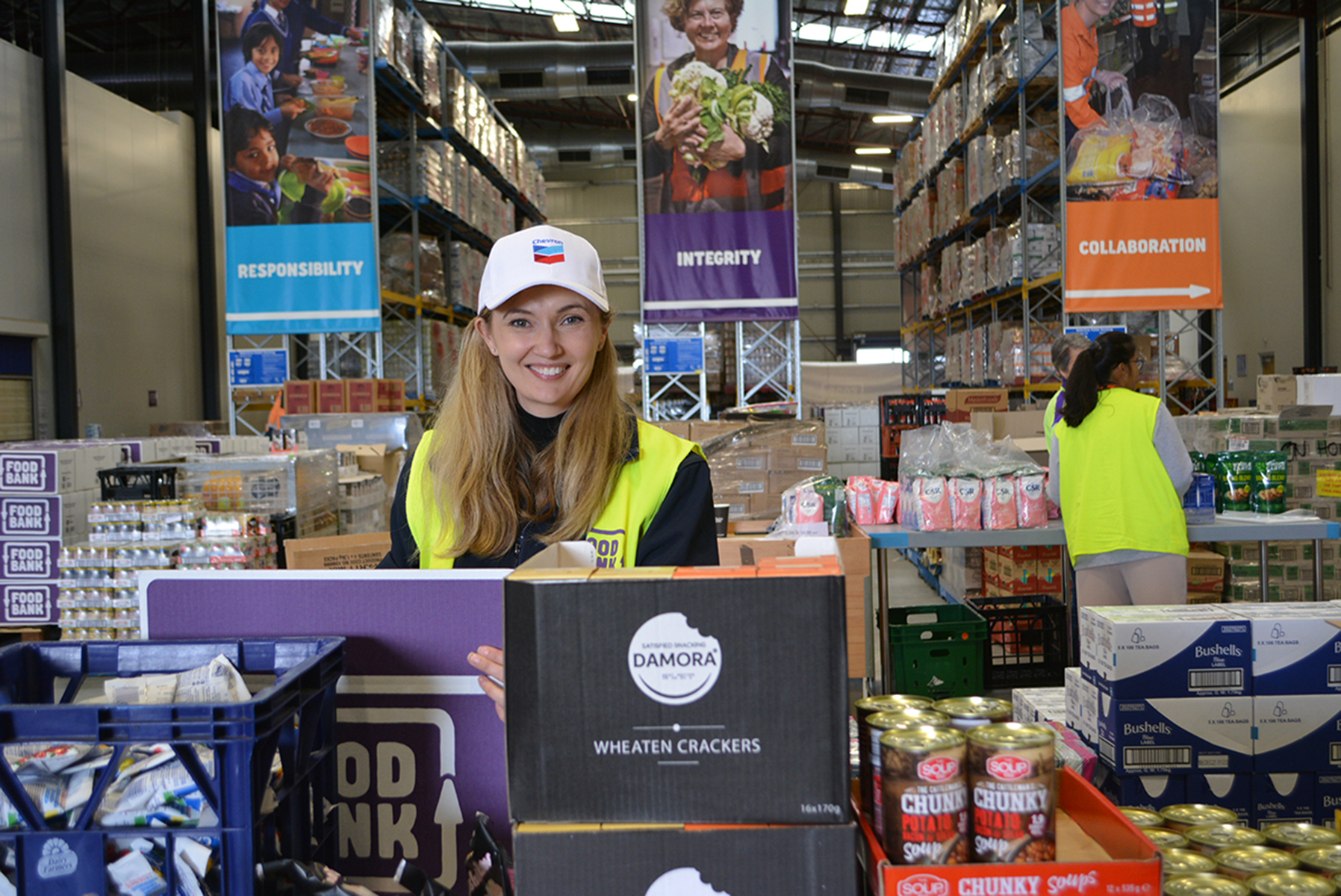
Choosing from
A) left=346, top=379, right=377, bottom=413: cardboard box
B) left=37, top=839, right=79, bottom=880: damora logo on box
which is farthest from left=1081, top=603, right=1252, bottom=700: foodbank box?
left=346, top=379, right=377, bottom=413: cardboard box

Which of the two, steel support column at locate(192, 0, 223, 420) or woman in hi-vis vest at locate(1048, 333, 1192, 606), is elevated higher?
steel support column at locate(192, 0, 223, 420)

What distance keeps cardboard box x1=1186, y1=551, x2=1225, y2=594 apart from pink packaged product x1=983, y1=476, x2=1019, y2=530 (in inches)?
77.7

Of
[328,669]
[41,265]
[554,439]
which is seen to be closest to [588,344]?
[554,439]

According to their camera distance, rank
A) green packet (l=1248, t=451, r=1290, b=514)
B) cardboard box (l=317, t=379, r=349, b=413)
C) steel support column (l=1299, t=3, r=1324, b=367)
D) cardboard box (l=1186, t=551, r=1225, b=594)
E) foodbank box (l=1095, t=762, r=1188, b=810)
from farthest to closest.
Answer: steel support column (l=1299, t=3, r=1324, b=367) → cardboard box (l=317, t=379, r=349, b=413) → cardboard box (l=1186, t=551, r=1225, b=594) → green packet (l=1248, t=451, r=1290, b=514) → foodbank box (l=1095, t=762, r=1188, b=810)

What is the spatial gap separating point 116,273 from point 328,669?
14472 mm

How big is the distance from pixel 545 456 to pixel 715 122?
19.0ft

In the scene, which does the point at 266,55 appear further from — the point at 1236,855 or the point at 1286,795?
the point at 1236,855

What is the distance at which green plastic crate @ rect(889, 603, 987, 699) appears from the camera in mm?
4414

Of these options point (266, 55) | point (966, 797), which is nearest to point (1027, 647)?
point (966, 797)

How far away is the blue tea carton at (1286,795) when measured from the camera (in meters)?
2.13

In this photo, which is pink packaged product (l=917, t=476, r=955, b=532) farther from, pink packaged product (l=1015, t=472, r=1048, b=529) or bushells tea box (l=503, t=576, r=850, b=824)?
bushells tea box (l=503, t=576, r=850, b=824)

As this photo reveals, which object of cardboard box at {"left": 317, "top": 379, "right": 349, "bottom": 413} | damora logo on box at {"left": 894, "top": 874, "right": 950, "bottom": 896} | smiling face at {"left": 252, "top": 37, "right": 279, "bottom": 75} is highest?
smiling face at {"left": 252, "top": 37, "right": 279, "bottom": 75}

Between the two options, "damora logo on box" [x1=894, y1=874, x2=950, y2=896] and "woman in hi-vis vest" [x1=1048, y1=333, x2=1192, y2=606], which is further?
"woman in hi-vis vest" [x1=1048, y1=333, x2=1192, y2=606]

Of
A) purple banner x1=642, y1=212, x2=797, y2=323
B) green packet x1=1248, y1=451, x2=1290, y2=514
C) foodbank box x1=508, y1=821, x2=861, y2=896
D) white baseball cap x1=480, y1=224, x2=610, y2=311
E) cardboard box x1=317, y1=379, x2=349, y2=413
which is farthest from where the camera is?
cardboard box x1=317, y1=379, x2=349, y2=413
